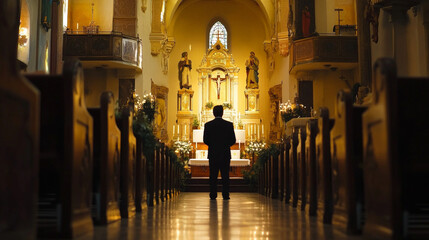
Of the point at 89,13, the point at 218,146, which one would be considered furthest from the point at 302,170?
the point at 89,13

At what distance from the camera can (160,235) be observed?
4.05 metres

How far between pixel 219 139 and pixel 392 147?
295 inches

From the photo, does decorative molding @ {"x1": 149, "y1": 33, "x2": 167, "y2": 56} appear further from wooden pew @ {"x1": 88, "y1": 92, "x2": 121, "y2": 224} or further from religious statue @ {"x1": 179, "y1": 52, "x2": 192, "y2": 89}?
wooden pew @ {"x1": 88, "y1": 92, "x2": 121, "y2": 224}

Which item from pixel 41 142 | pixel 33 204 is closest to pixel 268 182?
pixel 41 142

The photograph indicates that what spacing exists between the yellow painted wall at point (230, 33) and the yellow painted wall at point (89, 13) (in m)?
6.05

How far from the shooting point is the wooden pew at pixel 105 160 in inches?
184

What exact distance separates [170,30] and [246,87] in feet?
Answer: 16.6

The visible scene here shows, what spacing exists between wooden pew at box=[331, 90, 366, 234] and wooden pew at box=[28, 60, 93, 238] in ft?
6.83

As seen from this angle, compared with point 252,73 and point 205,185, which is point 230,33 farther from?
point 205,185

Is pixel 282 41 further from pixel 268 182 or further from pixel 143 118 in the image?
pixel 143 118

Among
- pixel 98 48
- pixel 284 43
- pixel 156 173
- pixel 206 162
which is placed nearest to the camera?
pixel 156 173

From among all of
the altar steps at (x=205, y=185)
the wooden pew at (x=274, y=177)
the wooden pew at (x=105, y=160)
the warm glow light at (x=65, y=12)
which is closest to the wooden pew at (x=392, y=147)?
the wooden pew at (x=105, y=160)

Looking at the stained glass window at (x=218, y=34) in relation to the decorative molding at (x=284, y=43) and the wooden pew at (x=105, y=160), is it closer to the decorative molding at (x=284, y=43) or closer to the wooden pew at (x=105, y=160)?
the decorative molding at (x=284, y=43)

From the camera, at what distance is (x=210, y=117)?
26234 millimetres
